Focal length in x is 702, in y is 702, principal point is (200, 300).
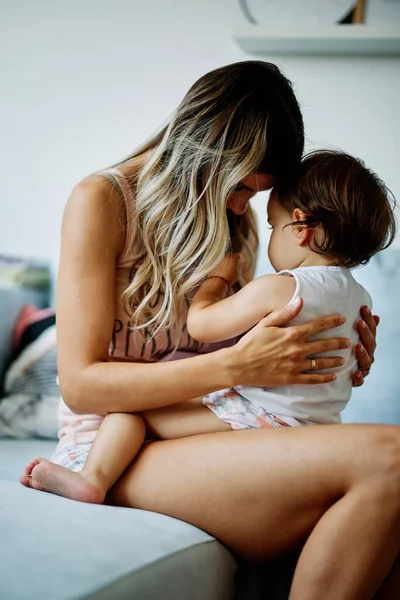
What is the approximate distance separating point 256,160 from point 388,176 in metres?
0.94

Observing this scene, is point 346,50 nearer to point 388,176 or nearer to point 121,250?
point 388,176

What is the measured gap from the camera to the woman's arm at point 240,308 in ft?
3.52

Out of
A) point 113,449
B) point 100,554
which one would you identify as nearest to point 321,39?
point 113,449

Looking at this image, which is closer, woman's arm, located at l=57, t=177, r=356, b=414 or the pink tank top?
woman's arm, located at l=57, t=177, r=356, b=414

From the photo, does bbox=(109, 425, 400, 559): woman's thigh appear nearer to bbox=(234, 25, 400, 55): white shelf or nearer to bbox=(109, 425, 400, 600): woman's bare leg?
bbox=(109, 425, 400, 600): woman's bare leg

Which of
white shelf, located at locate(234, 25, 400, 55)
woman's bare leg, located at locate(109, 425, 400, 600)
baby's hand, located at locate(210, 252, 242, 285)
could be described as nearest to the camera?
woman's bare leg, located at locate(109, 425, 400, 600)

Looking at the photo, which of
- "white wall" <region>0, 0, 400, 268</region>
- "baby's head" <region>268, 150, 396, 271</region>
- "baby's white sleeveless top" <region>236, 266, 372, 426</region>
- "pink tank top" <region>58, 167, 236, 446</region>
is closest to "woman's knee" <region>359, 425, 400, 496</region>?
"baby's white sleeveless top" <region>236, 266, 372, 426</region>

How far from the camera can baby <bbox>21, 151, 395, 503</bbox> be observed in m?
1.06

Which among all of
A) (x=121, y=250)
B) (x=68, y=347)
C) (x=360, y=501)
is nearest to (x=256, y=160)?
(x=121, y=250)

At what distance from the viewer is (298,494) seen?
Answer: 942mm

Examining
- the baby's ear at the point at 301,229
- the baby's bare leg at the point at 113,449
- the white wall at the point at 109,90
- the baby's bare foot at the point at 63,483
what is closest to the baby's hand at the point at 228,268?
the baby's ear at the point at 301,229

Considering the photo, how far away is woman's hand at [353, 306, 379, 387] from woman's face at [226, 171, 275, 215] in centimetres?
27

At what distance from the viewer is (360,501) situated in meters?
0.90

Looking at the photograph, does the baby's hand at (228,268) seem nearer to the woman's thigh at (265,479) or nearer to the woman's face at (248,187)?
the woman's face at (248,187)
